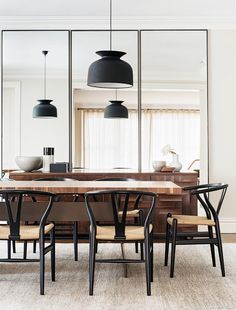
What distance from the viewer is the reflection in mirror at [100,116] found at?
5953 millimetres

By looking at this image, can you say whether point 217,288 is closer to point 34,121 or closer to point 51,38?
point 34,121

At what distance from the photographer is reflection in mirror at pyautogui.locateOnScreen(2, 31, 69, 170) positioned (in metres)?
5.93

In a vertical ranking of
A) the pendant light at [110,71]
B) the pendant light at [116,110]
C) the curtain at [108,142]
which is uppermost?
the pendant light at [110,71]

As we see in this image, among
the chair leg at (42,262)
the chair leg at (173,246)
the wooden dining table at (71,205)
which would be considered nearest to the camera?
the chair leg at (42,262)

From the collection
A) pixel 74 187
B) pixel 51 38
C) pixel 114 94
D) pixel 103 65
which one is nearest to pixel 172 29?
pixel 114 94

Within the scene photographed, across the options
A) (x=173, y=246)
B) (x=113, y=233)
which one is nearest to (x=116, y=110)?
(x=173, y=246)

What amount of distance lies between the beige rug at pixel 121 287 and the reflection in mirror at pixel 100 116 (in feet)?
5.14

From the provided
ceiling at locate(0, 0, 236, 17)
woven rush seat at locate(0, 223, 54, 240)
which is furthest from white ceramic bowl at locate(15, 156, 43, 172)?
woven rush seat at locate(0, 223, 54, 240)

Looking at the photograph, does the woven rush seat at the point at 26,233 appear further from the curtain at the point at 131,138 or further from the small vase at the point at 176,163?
the small vase at the point at 176,163

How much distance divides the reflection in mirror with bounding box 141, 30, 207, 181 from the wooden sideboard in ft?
1.34

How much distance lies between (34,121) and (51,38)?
102cm

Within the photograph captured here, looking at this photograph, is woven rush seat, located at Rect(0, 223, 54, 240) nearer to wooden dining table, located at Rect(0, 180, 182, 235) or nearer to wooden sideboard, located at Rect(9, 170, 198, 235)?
wooden dining table, located at Rect(0, 180, 182, 235)

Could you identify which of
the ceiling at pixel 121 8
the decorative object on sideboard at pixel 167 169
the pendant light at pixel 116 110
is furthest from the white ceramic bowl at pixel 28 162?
the ceiling at pixel 121 8

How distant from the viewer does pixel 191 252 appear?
490 cm
